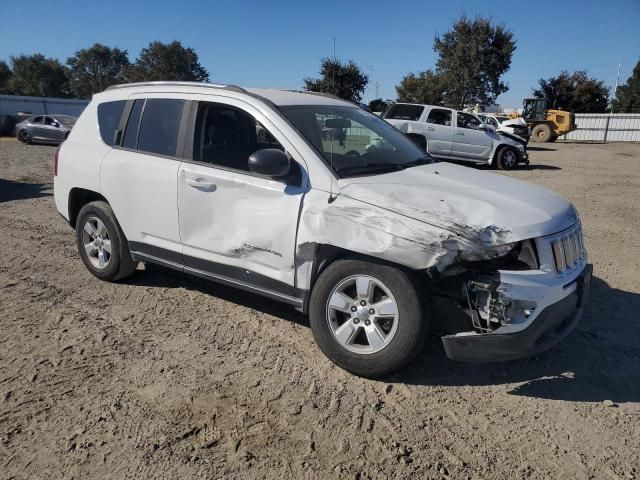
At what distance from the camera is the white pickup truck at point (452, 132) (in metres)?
16.0

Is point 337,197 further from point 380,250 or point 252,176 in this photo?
point 252,176

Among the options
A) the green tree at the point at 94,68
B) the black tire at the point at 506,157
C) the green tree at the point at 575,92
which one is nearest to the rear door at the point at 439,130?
the black tire at the point at 506,157

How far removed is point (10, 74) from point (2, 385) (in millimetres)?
80955

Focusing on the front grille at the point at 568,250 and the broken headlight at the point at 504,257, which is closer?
the broken headlight at the point at 504,257

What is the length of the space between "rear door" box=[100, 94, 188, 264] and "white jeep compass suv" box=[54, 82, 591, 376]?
0.01 metres

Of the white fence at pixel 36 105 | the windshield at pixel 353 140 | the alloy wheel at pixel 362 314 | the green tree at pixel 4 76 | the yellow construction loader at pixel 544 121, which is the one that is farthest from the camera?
the green tree at pixel 4 76

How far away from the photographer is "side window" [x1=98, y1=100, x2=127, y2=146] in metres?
4.69

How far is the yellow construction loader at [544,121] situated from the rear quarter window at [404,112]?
23.1 meters

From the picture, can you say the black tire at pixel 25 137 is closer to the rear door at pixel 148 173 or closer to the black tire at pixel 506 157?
the black tire at pixel 506 157

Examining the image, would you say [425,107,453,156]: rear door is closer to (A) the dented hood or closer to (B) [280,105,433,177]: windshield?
(B) [280,105,433,177]: windshield

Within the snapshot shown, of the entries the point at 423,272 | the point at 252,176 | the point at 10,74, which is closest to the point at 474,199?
the point at 423,272

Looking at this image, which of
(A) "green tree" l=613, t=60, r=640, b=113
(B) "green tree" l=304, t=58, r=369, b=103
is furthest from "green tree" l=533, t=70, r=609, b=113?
(B) "green tree" l=304, t=58, r=369, b=103

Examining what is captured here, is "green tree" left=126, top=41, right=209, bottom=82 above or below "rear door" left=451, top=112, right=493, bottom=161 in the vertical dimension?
above

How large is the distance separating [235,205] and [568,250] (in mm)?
2337
